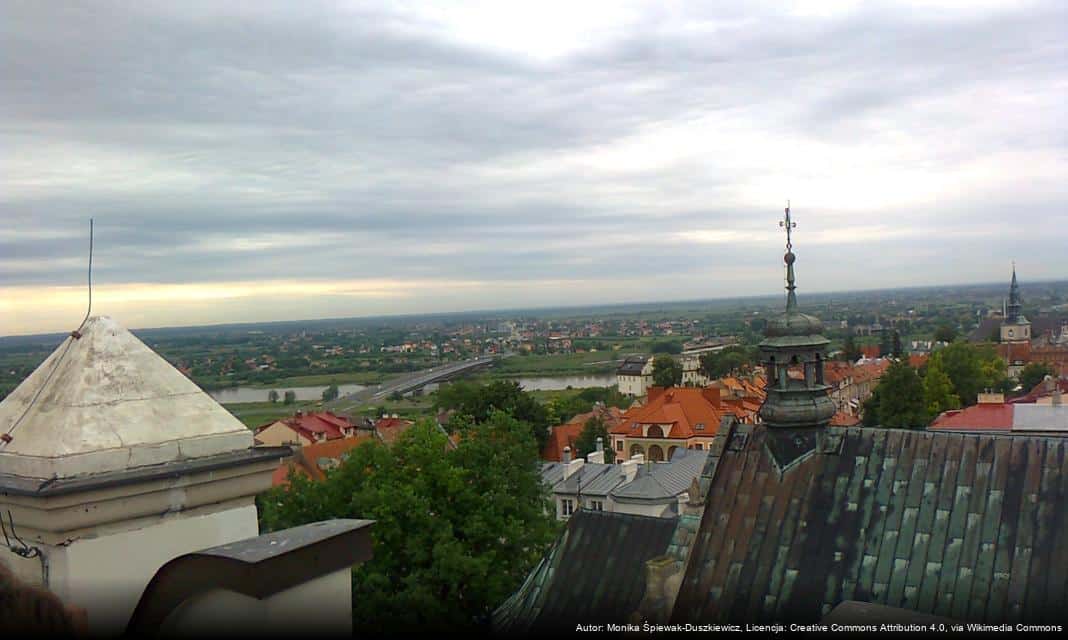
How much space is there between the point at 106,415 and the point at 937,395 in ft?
225

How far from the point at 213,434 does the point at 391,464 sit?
20614 mm

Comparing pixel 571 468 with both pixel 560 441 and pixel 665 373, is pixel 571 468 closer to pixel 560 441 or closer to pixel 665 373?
pixel 560 441

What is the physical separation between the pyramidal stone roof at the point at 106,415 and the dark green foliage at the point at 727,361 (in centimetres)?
12706

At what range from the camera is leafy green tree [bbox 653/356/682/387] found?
113125 millimetres

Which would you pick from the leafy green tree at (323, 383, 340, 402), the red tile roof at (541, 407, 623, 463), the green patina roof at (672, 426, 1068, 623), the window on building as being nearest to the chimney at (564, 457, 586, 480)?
Result: the window on building

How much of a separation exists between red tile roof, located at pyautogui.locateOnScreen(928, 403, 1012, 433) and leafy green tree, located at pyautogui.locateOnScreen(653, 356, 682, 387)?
6383 centimetres

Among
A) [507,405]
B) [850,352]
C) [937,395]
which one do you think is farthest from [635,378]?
[507,405]

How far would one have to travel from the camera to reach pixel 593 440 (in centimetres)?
6219

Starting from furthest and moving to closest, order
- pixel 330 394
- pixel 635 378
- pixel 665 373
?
pixel 330 394
pixel 635 378
pixel 665 373

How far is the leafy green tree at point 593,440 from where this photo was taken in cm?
6184

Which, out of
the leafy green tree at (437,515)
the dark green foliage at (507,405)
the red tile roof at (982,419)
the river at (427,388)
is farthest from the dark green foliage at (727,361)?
the leafy green tree at (437,515)

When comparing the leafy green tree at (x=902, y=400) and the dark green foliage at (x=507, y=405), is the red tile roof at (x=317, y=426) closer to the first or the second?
the dark green foliage at (x=507, y=405)

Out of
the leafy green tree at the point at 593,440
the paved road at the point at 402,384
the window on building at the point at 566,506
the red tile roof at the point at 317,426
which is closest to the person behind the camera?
the window on building at the point at 566,506

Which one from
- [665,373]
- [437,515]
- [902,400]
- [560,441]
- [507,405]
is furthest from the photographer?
[665,373]
